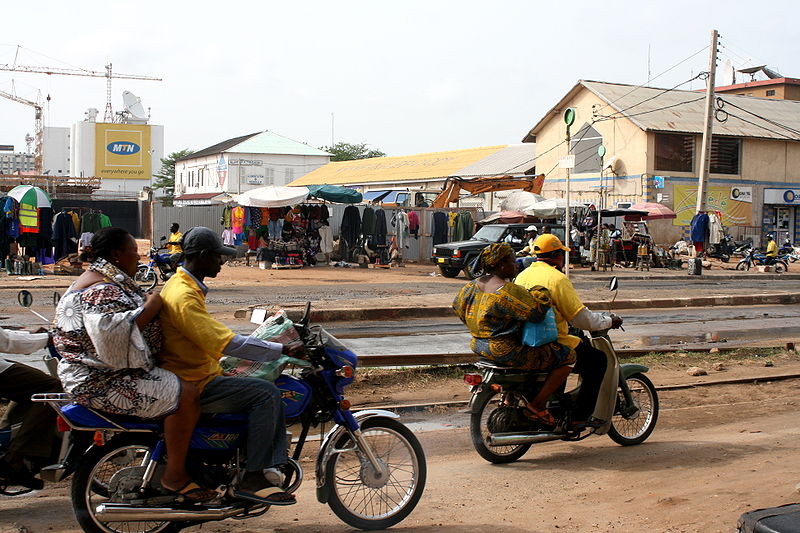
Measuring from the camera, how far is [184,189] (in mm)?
90000

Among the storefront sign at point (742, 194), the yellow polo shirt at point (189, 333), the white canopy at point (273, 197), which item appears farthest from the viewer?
the storefront sign at point (742, 194)

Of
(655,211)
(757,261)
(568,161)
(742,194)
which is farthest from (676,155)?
(568,161)

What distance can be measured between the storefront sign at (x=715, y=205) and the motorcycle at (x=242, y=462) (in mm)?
36878

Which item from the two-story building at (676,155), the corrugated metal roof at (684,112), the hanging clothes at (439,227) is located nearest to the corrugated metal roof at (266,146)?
the two-story building at (676,155)

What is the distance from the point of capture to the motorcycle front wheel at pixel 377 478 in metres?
4.93

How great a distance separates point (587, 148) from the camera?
42.8 m

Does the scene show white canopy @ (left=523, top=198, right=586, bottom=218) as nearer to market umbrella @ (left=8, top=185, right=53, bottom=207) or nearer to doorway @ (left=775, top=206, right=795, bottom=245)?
doorway @ (left=775, top=206, right=795, bottom=245)

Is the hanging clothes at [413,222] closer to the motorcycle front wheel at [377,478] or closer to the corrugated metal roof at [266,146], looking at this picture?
the motorcycle front wheel at [377,478]

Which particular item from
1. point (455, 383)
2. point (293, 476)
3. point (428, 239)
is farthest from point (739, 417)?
point (428, 239)

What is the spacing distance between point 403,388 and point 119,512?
16.9ft

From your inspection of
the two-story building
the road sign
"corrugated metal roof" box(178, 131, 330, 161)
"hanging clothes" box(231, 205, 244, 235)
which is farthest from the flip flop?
"corrugated metal roof" box(178, 131, 330, 161)

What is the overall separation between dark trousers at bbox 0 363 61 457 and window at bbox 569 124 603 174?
128 feet

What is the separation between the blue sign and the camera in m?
108

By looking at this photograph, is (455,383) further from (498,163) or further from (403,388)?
(498,163)
